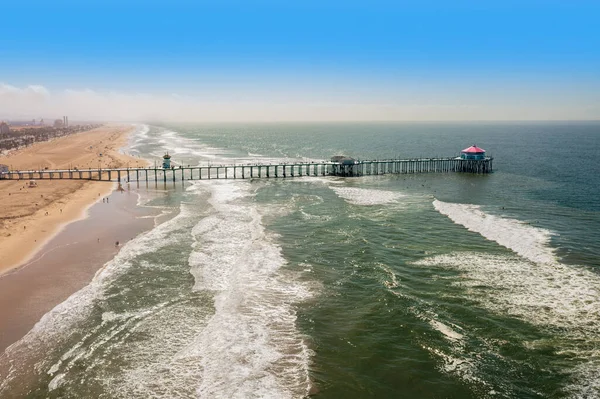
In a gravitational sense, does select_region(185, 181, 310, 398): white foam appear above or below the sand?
below

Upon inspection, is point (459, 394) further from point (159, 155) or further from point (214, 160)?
point (159, 155)

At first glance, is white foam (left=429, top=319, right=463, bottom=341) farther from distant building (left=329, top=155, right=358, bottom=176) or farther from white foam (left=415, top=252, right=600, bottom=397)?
distant building (left=329, top=155, right=358, bottom=176)

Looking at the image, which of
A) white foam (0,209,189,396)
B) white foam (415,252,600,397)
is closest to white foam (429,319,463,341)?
white foam (415,252,600,397)

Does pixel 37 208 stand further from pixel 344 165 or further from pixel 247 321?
pixel 344 165

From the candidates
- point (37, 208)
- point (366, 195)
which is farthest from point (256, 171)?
point (37, 208)

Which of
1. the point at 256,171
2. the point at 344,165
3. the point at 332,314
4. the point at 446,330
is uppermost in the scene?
the point at 344,165

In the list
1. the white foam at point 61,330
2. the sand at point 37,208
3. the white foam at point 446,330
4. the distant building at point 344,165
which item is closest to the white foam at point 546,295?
the white foam at point 446,330

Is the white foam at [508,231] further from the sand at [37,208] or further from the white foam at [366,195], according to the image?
the sand at [37,208]
